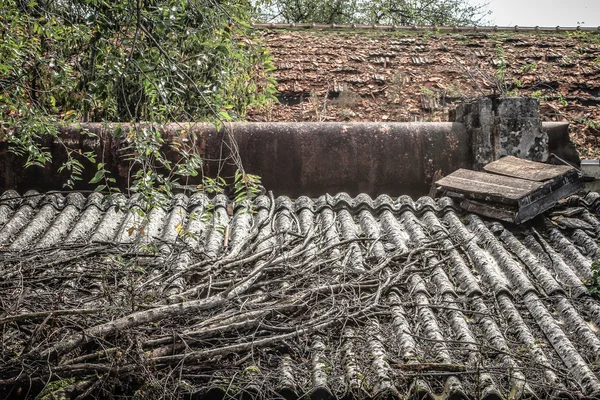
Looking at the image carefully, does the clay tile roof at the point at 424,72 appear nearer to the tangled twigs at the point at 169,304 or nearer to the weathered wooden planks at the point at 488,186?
the weathered wooden planks at the point at 488,186

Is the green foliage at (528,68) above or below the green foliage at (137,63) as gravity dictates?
below

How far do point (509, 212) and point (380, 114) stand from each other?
13.2 feet

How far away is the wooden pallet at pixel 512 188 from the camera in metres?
4.97

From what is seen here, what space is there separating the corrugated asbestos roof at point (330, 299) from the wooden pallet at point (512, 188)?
0.50 feet

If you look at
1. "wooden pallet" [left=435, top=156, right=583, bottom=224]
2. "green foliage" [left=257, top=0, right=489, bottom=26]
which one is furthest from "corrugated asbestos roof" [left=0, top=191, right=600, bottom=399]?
"green foliage" [left=257, top=0, right=489, bottom=26]

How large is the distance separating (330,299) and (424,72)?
691 cm

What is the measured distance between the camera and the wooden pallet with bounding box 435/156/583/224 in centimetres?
497

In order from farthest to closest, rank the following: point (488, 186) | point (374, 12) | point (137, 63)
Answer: point (374, 12)
point (488, 186)
point (137, 63)

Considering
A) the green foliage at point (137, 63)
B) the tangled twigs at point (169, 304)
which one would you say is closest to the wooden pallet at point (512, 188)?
the tangled twigs at point (169, 304)

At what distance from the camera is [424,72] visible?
9727mm

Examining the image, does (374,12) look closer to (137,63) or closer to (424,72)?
(424,72)

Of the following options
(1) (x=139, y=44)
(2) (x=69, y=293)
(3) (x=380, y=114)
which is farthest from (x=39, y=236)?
(3) (x=380, y=114)

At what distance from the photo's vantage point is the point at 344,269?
3809mm

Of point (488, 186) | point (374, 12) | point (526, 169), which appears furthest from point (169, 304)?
point (374, 12)
